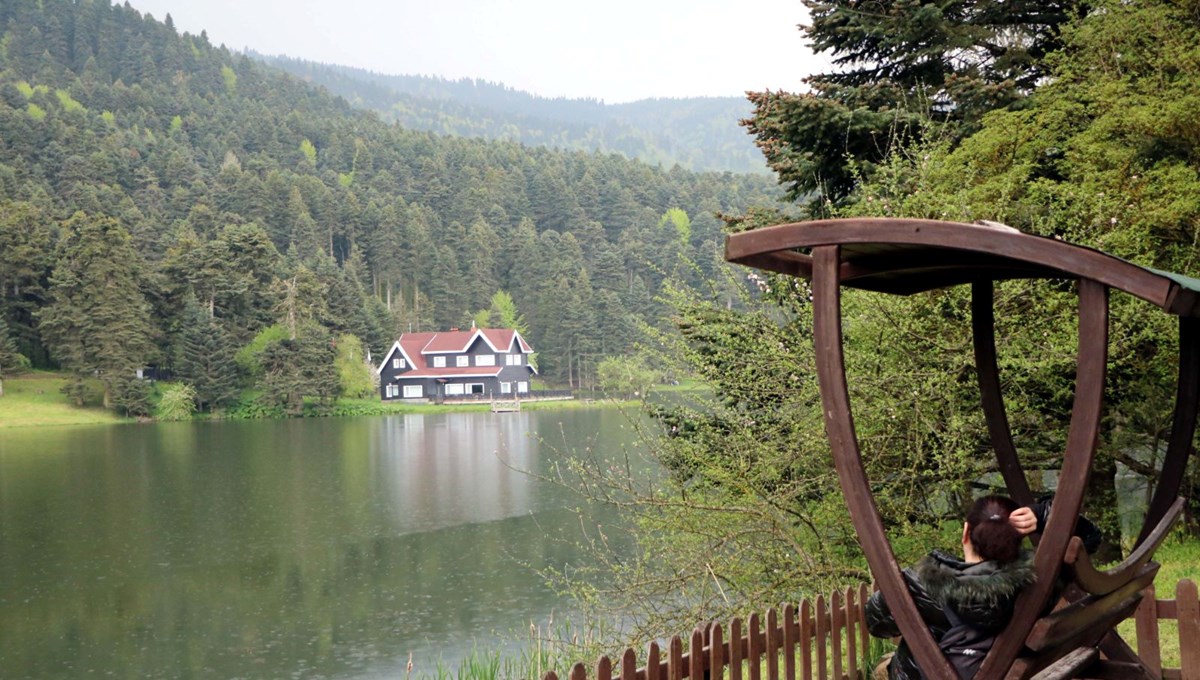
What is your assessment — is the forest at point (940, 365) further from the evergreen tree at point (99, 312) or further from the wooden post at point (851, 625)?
the evergreen tree at point (99, 312)

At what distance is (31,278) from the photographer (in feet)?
219

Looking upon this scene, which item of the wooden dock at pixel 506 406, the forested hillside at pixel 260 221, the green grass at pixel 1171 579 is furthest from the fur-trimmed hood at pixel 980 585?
the wooden dock at pixel 506 406

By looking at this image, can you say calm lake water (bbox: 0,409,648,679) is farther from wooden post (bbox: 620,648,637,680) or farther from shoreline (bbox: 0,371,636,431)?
shoreline (bbox: 0,371,636,431)

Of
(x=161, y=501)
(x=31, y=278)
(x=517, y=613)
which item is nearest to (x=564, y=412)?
(x=31, y=278)

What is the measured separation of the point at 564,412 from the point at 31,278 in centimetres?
3385

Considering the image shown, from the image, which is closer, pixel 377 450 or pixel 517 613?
pixel 517 613

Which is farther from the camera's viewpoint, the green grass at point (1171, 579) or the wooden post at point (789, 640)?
the green grass at point (1171, 579)

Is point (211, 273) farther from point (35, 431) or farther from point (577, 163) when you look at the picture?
point (577, 163)

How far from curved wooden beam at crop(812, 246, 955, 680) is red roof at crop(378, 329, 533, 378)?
74.0m

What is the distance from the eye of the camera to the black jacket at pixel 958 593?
322 centimetres

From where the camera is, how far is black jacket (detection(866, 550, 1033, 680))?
3.22 metres

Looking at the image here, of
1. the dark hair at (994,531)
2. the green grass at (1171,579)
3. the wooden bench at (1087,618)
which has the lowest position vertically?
the green grass at (1171,579)

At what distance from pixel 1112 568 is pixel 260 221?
89.9 m

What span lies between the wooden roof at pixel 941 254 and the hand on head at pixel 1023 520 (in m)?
0.76
